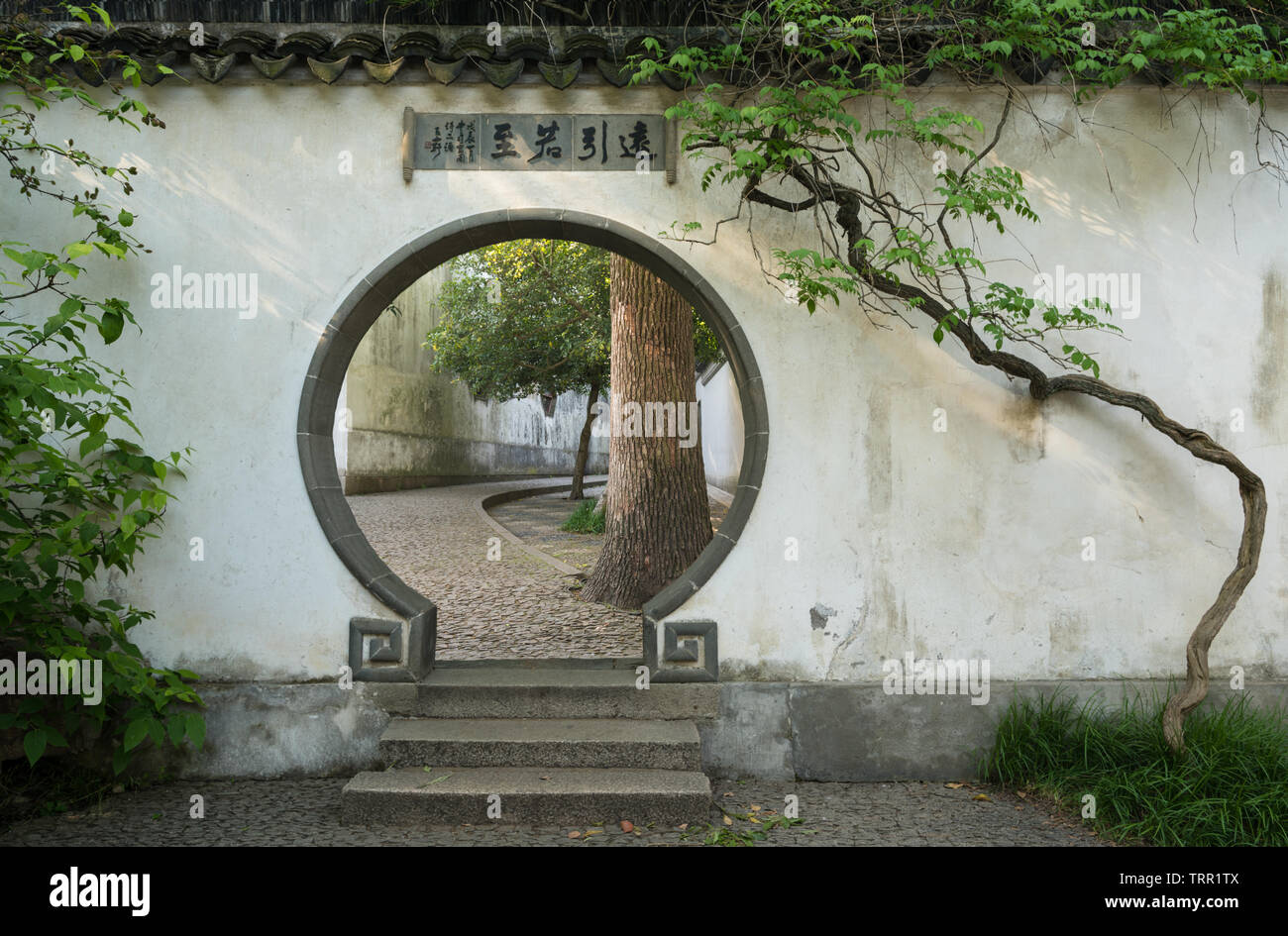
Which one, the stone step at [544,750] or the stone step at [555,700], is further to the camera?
the stone step at [555,700]

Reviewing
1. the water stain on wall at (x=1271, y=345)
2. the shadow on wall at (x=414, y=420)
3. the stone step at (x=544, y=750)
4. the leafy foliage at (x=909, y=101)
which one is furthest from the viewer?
the shadow on wall at (x=414, y=420)

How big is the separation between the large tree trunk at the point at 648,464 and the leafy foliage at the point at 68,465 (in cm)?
344

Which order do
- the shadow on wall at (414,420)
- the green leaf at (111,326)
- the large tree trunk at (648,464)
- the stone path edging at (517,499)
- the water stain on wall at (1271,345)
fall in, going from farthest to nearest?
the shadow on wall at (414,420), the stone path edging at (517,499), the large tree trunk at (648,464), the water stain on wall at (1271,345), the green leaf at (111,326)

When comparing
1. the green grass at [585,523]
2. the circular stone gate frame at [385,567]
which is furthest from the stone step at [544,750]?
the green grass at [585,523]

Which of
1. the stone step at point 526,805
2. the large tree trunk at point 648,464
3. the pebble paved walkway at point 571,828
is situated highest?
the large tree trunk at point 648,464

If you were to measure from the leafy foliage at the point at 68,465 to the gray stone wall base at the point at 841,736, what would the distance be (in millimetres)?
2440

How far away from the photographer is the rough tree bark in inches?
162

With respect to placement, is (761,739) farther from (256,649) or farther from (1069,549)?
(256,649)

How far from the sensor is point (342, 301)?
433 centimetres

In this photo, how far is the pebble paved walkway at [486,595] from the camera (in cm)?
591

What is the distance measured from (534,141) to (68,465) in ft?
8.23

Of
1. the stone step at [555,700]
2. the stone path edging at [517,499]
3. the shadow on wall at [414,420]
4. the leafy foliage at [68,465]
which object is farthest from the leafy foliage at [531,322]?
the stone step at [555,700]

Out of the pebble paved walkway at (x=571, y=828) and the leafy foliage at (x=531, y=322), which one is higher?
the leafy foliage at (x=531, y=322)

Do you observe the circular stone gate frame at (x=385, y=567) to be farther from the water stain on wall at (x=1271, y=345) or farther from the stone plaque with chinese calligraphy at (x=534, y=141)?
the water stain on wall at (x=1271, y=345)
